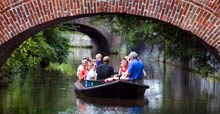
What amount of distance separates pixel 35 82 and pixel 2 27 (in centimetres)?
1598

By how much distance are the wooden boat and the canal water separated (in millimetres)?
248

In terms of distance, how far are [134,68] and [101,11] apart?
358 inches

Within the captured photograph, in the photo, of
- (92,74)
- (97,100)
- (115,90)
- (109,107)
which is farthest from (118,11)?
(92,74)

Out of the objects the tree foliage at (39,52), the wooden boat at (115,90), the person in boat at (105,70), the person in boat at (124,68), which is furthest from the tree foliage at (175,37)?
the tree foliage at (39,52)

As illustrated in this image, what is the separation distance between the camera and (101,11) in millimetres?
11359

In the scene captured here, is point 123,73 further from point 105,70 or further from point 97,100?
point 97,100

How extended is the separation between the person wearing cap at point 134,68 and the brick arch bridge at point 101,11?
8905mm

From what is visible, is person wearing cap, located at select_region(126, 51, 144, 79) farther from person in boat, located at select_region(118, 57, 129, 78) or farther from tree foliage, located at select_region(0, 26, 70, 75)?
tree foliage, located at select_region(0, 26, 70, 75)

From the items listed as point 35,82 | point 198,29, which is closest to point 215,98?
point 35,82

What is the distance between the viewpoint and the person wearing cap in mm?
20203

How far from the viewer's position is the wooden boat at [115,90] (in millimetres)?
20266

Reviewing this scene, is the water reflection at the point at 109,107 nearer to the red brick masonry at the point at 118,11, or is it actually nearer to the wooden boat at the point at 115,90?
the wooden boat at the point at 115,90

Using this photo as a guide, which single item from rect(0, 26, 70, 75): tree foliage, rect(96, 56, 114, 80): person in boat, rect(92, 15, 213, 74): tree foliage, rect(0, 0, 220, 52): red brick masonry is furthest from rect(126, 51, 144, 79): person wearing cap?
rect(0, 0, 220, 52): red brick masonry

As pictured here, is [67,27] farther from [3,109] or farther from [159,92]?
[3,109]
